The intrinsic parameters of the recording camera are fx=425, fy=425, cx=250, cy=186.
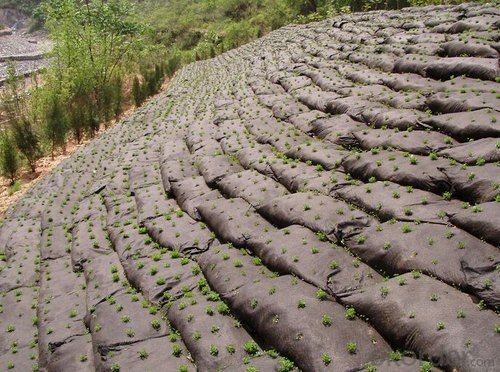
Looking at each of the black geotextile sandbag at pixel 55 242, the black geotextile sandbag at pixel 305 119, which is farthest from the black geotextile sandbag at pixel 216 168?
the black geotextile sandbag at pixel 55 242

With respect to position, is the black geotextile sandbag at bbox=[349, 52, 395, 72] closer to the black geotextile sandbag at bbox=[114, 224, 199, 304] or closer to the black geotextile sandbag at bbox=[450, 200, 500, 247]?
the black geotextile sandbag at bbox=[450, 200, 500, 247]

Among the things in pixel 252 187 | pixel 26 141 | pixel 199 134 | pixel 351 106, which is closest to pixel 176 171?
pixel 199 134

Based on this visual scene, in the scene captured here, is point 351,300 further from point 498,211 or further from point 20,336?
point 20,336

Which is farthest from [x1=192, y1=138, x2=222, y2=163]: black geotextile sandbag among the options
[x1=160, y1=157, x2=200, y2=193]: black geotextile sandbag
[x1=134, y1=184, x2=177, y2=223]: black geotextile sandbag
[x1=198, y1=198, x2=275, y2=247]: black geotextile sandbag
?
[x1=198, y1=198, x2=275, y2=247]: black geotextile sandbag

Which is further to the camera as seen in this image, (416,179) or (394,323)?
(416,179)

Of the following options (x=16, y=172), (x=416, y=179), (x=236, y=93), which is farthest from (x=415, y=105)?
(x=16, y=172)

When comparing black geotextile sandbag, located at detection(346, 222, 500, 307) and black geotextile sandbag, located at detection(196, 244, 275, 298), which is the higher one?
black geotextile sandbag, located at detection(346, 222, 500, 307)
